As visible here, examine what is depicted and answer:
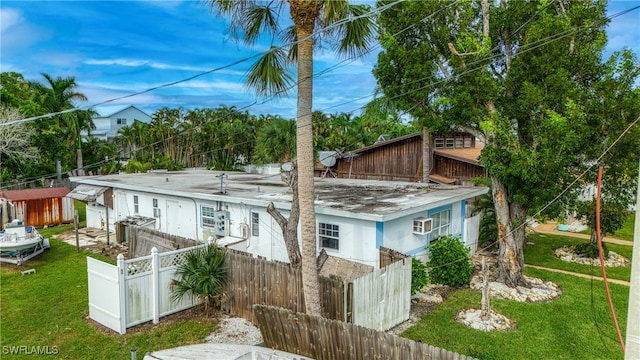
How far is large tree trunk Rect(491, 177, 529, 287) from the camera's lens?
12.2 metres

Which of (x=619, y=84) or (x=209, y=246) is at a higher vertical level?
(x=619, y=84)

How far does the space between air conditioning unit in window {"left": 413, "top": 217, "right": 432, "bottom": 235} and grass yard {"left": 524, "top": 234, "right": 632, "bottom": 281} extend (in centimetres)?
500

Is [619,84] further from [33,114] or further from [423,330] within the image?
[33,114]

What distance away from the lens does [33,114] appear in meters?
29.5

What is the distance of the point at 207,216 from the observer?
15.9 meters

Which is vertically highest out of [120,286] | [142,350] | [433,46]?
[433,46]

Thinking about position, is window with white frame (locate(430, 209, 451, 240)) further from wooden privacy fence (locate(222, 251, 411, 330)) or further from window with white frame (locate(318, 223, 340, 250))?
wooden privacy fence (locate(222, 251, 411, 330))

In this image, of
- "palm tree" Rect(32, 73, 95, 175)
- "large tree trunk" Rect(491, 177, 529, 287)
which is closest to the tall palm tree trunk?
"large tree trunk" Rect(491, 177, 529, 287)

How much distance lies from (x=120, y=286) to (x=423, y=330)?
21.9 ft

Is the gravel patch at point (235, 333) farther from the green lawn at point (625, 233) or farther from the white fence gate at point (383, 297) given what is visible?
the green lawn at point (625, 233)

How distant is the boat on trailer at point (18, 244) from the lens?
1418 cm

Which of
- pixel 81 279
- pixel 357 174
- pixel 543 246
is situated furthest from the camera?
pixel 357 174

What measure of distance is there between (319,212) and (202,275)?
3.62 metres

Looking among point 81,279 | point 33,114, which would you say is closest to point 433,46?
point 81,279
